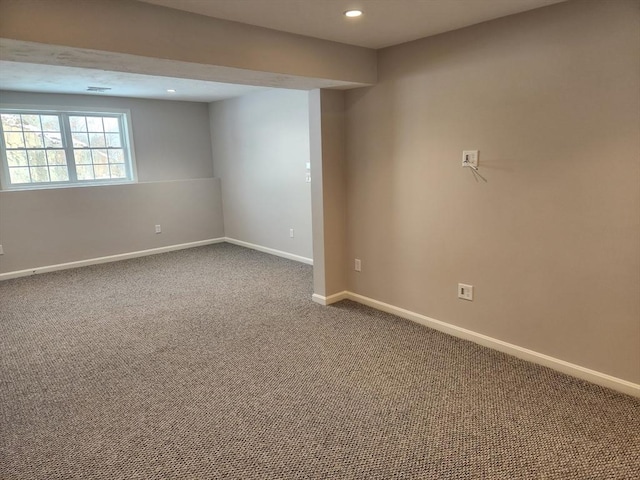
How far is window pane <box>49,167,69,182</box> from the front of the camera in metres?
5.64

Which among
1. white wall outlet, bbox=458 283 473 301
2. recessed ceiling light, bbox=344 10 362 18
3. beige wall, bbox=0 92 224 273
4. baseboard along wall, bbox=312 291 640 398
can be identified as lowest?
baseboard along wall, bbox=312 291 640 398

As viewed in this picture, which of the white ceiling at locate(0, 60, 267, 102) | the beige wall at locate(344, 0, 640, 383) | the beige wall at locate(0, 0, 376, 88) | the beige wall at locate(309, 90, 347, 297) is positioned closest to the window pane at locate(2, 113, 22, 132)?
the white ceiling at locate(0, 60, 267, 102)

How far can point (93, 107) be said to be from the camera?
570 centimetres

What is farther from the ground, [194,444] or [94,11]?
[94,11]

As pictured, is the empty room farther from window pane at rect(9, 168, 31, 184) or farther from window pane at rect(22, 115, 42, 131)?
window pane at rect(9, 168, 31, 184)

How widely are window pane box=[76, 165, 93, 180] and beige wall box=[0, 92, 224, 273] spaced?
0.46 meters

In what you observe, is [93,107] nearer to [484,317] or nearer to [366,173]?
[366,173]

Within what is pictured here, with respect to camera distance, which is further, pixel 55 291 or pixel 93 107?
pixel 93 107

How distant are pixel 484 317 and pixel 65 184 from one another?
563 centimetres

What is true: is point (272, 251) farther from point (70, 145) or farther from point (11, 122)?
point (11, 122)

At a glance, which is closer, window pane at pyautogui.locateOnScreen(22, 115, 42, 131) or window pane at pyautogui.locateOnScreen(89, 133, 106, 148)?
window pane at pyautogui.locateOnScreen(22, 115, 42, 131)

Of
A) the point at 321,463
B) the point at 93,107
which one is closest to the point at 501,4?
the point at 321,463

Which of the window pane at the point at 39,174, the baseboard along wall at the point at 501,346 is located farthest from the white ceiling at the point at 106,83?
the baseboard along wall at the point at 501,346

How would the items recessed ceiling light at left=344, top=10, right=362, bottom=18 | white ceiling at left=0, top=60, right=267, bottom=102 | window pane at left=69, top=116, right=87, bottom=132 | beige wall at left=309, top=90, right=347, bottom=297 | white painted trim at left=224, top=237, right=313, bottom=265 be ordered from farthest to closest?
window pane at left=69, top=116, right=87, bottom=132 → white painted trim at left=224, top=237, right=313, bottom=265 → white ceiling at left=0, top=60, right=267, bottom=102 → beige wall at left=309, top=90, right=347, bottom=297 → recessed ceiling light at left=344, top=10, right=362, bottom=18
